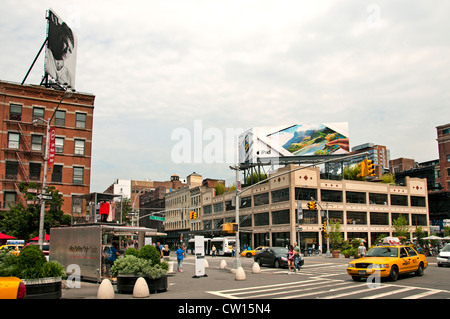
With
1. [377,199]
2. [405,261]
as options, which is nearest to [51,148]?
[405,261]

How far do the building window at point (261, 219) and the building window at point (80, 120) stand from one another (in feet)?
110

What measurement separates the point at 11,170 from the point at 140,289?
3488 centimetres

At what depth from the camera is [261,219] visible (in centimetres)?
6781

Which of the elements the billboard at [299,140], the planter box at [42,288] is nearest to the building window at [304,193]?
the billboard at [299,140]

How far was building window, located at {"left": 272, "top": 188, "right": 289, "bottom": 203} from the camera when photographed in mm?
61469

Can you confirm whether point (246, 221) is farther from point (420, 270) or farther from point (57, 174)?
point (420, 270)

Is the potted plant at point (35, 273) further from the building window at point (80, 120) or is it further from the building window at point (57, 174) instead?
the building window at point (80, 120)

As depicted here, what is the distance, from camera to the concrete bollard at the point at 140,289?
14438mm

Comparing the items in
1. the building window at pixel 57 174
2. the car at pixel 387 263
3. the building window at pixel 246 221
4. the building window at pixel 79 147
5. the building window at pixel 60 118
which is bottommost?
the car at pixel 387 263

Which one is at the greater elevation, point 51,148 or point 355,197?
point 51,148

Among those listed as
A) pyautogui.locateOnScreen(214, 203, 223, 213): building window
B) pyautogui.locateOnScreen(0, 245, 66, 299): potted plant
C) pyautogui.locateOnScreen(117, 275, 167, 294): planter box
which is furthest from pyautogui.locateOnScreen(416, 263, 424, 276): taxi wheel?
pyautogui.locateOnScreen(214, 203, 223, 213): building window

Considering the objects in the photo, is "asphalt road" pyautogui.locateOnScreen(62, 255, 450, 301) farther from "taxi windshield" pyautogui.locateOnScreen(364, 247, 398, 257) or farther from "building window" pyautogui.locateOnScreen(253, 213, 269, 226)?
"building window" pyautogui.locateOnScreen(253, 213, 269, 226)

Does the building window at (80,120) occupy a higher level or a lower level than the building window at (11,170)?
higher

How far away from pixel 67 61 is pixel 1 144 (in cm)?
1181
